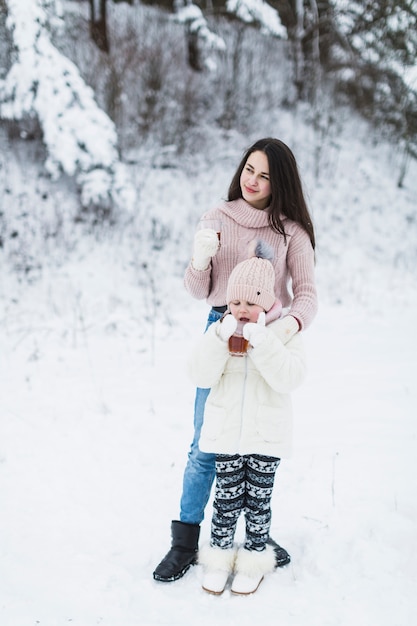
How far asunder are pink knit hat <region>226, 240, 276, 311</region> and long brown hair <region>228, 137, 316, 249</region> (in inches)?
14.2

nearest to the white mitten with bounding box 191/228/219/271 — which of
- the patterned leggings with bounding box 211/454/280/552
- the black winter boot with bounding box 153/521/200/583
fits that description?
the patterned leggings with bounding box 211/454/280/552

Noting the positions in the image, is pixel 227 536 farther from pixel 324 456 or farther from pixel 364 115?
pixel 364 115

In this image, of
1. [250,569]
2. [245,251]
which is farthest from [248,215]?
[250,569]

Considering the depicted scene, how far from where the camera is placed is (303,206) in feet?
9.44

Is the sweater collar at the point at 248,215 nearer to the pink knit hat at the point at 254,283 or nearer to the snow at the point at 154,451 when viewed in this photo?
the pink knit hat at the point at 254,283

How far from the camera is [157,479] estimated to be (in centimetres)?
388

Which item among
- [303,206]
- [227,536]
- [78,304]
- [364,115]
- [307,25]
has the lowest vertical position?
[227,536]

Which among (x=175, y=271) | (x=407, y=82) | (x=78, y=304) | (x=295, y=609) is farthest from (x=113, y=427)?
(x=407, y=82)

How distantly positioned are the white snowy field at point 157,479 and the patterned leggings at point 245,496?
0.88 ft

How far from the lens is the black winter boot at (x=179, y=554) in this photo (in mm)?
2883

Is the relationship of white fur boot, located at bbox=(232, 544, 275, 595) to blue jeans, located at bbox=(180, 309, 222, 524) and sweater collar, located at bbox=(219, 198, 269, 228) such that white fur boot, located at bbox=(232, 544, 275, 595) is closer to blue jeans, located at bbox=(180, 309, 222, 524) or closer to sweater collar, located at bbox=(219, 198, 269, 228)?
blue jeans, located at bbox=(180, 309, 222, 524)

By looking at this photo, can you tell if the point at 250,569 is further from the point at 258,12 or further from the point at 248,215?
the point at 258,12

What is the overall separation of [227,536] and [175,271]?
6270mm

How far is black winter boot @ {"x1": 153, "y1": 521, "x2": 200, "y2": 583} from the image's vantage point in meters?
2.88
